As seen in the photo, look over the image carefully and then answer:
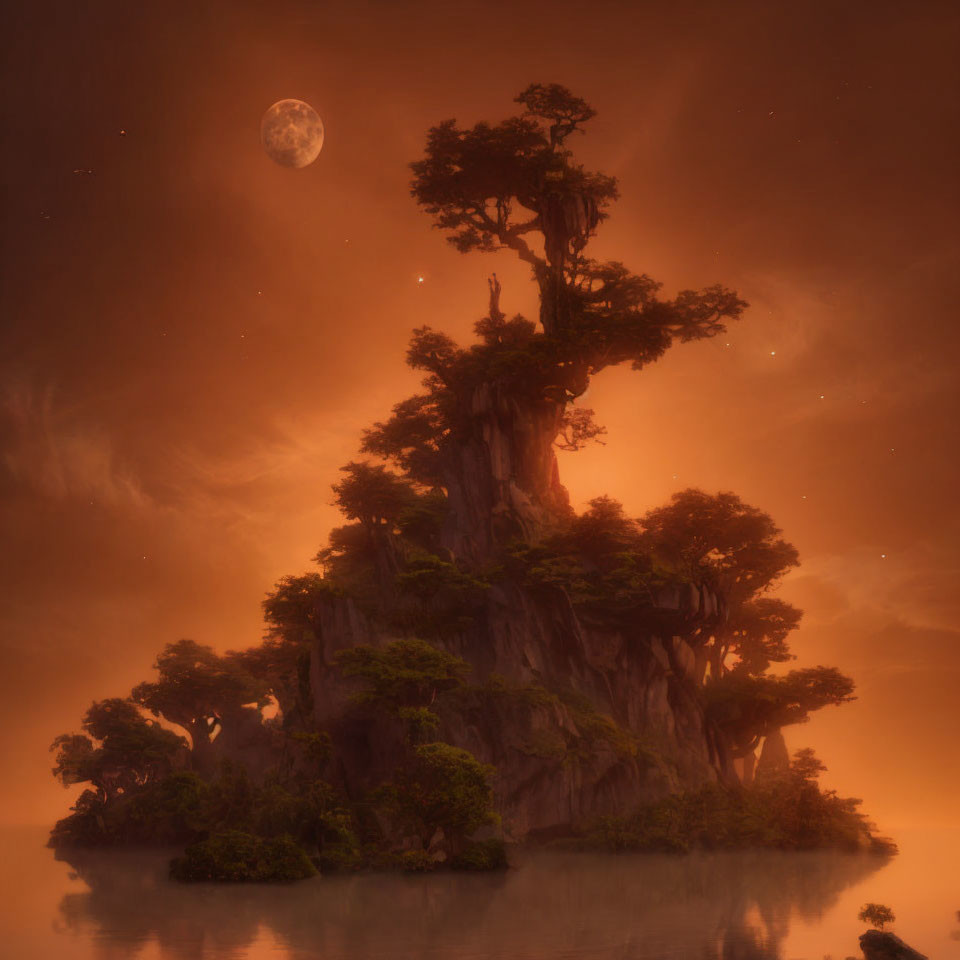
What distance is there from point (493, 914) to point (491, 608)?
26.7 meters

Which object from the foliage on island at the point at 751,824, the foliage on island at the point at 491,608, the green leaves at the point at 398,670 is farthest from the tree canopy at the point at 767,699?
the green leaves at the point at 398,670

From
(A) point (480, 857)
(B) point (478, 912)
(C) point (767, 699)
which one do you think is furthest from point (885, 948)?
(C) point (767, 699)

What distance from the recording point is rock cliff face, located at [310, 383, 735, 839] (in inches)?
1550

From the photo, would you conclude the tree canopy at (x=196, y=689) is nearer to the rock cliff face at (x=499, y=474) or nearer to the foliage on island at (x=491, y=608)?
the foliage on island at (x=491, y=608)

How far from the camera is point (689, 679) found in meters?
49.1

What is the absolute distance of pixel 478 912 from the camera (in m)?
18.8

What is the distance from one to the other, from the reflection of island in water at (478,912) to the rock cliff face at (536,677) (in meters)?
8.96

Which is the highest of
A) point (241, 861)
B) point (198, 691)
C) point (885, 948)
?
point (198, 691)

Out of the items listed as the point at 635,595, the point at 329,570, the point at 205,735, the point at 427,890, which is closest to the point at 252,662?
the point at 205,735

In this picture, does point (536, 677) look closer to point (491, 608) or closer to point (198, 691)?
point (491, 608)

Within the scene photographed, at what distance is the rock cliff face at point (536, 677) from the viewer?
39375mm

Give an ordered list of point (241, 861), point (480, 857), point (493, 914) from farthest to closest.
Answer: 1. point (480, 857)
2. point (241, 861)
3. point (493, 914)

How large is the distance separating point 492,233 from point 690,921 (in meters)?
44.6

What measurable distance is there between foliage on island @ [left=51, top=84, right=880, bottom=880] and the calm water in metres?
7.01
